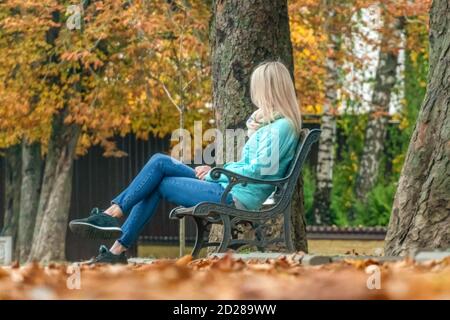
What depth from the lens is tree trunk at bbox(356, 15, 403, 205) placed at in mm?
23391

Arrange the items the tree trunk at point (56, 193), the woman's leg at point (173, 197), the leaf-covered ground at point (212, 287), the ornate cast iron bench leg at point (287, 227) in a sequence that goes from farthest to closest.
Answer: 1. the tree trunk at point (56, 193)
2. the ornate cast iron bench leg at point (287, 227)
3. the woman's leg at point (173, 197)
4. the leaf-covered ground at point (212, 287)

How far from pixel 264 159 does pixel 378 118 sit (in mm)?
15912

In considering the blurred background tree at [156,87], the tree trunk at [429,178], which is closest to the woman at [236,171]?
the tree trunk at [429,178]

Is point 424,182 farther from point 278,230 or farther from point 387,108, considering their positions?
point 387,108

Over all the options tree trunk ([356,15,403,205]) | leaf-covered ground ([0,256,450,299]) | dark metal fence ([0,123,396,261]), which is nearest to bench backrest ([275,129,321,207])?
leaf-covered ground ([0,256,450,299])

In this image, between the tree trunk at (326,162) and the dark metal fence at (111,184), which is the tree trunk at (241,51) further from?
the dark metal fence at (111,184)

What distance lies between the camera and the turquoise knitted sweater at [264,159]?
8.54m

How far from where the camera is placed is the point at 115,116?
69.9ft

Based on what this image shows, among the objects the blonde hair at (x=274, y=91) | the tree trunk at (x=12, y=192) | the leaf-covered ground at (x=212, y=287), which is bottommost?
the tree trunk at (x=12, y=192)

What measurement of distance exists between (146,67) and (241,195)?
13.0m

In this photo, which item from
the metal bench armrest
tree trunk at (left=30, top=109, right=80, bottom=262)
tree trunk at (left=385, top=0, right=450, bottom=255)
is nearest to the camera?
tree trunk at (left=385, top=0, right=450, bottom=255)

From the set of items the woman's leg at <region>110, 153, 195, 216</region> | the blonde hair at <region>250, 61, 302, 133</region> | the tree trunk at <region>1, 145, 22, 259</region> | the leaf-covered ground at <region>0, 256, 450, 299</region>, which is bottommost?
the tree trunk at <region>1, 145, 22, 259</region>

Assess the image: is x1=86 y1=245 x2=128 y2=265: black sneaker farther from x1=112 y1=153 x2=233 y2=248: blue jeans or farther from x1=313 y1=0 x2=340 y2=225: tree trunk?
x1=313 y1=0 x2=340 y2=225: tree trunk

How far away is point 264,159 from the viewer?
8.52m
